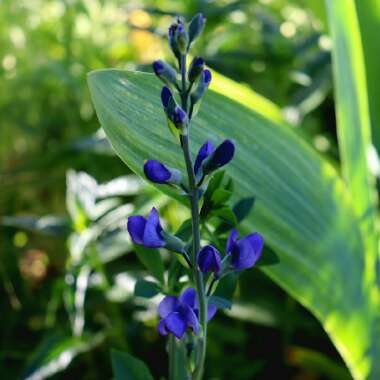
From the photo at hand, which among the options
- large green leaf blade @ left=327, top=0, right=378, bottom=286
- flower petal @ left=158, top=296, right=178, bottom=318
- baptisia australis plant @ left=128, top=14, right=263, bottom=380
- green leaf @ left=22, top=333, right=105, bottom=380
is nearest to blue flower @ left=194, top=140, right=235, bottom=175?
baptisia australis plant @ left=128, top=14, right=263, bottom=380

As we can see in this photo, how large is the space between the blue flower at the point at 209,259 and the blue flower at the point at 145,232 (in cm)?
3

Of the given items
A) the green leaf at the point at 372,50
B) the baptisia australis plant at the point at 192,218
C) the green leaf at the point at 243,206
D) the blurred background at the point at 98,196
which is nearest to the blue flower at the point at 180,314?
the baptisia australis plant at the point at 192,218

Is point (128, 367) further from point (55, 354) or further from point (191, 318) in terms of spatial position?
point (55, 354)

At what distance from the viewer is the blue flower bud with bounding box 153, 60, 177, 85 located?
1.67ft

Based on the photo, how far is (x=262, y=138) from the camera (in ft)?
2.57

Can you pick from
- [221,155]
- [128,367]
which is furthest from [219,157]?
[128,367]

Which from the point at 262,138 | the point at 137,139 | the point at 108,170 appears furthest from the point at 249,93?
the point at 108,170

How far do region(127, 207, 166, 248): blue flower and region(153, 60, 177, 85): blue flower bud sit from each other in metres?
0.09

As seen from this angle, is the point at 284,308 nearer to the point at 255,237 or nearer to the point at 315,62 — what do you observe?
the point at 315,62

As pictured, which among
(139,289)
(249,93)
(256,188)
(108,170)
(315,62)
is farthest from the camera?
(108,170)

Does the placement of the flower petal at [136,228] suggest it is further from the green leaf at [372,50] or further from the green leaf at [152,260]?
the green leaf at [372,50]

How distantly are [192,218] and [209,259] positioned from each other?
3cm

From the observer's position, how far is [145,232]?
51 centimetres

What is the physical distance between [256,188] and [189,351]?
259 mm
